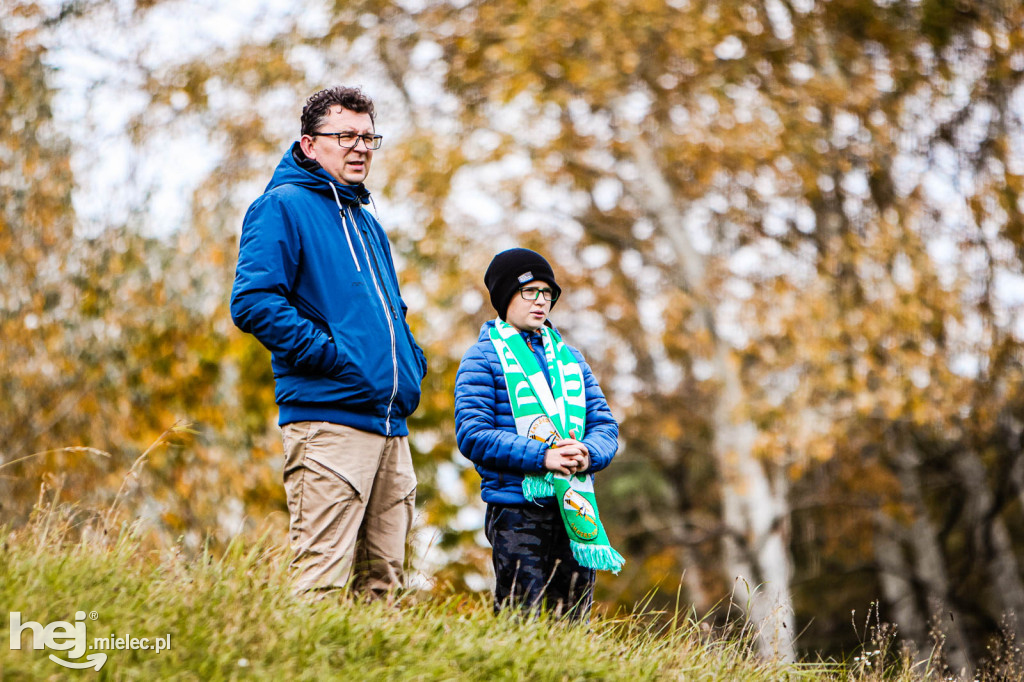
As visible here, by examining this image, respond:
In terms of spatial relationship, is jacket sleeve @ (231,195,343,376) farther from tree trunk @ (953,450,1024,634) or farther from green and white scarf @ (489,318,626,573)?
tree trunk @ (953,450,1024,634)

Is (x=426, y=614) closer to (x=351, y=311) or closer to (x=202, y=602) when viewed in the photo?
(x=202, y=602)

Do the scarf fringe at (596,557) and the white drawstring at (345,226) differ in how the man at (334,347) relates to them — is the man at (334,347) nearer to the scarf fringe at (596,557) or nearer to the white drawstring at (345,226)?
the white drawstring at (345,226)

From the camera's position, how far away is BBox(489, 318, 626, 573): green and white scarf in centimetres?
371

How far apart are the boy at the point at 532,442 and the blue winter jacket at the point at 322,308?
0.31 m

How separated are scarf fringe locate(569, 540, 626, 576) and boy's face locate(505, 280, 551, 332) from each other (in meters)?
0.91

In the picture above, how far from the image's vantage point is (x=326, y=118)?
12.3ft

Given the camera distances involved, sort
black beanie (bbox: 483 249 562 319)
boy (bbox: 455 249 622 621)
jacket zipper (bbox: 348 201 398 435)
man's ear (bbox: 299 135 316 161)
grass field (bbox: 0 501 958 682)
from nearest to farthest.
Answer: grass field (bbox: 0 501 958 682), jacket zipper (bbox: 348 201 398 435), boy (bbox: 455 249 622 621), man's ear (bbox: 299 135 316 161), black beanie (bbox: 483 249 562 319)

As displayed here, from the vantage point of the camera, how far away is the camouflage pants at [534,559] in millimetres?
3723

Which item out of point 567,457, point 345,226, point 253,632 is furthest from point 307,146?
point 253,632

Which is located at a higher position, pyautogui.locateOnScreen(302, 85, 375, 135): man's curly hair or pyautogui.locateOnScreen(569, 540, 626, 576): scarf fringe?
pyautogui.locateOnScreen(302, 85, 375, 135): man's curly hair

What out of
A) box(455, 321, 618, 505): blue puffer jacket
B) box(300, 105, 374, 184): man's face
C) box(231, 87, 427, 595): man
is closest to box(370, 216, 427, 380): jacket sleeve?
box(231, 87, 427, 595): man

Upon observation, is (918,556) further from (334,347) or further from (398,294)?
(334,347)

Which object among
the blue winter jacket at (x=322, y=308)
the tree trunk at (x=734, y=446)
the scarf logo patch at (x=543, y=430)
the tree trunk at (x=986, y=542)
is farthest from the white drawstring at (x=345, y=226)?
the tree trunk at (x=986, y=542)

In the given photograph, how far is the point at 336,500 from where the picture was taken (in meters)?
3.41
